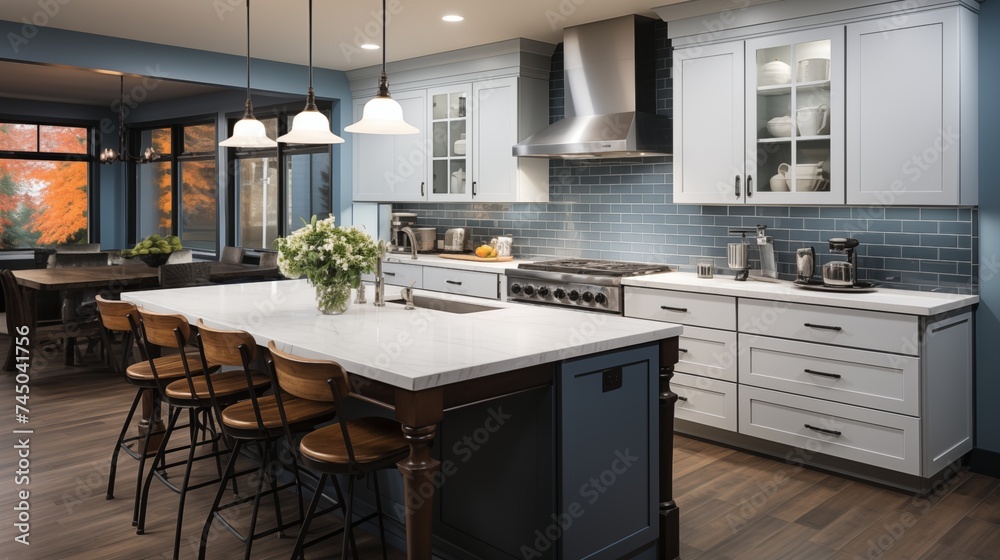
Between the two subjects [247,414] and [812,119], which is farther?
[812,119]

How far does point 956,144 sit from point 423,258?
4048 mm

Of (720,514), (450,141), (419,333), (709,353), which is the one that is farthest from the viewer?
(450,141)

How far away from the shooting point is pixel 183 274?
6.30 m

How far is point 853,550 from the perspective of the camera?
311 cm

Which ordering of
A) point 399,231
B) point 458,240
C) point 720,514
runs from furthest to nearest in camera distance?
point 399,231, point 458,240, point 720,514

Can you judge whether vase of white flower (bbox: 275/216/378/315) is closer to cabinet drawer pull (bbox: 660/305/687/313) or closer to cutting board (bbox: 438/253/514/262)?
cabinet drawer pull (bbox: 660/305/687/313)

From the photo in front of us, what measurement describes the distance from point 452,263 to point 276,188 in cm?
365

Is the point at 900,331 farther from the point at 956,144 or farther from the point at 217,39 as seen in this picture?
the point at 217,39

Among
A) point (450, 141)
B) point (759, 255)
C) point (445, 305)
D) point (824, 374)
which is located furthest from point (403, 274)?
point (824, 374)

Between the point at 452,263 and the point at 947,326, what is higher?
the point at 452,263

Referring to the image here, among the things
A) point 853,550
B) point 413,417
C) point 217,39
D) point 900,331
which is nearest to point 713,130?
point 900,331

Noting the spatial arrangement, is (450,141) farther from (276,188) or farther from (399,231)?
(276,188)

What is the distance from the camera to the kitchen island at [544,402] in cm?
229

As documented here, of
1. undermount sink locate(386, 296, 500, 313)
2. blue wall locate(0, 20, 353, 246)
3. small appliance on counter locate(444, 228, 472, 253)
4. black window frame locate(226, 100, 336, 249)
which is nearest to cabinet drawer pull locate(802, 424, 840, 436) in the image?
undermount sink locate(386, 296, 500, 313)
